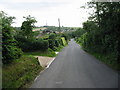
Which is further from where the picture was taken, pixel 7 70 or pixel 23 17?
pixel 23 17

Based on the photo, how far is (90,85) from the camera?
6.35 metres

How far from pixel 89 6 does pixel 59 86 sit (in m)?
13.5

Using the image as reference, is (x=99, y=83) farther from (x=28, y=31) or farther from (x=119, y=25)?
(x=28, y=31)

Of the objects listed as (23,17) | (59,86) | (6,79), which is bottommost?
(59,86)

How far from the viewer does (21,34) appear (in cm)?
1925

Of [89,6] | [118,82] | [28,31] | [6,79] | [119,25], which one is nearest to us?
[6,79]

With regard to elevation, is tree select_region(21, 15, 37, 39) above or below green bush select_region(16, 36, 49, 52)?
above

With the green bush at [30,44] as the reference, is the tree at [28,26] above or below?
above

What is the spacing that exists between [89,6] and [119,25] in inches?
313

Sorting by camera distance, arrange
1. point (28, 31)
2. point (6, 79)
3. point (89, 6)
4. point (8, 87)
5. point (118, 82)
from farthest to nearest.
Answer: point (28, 31) → point (89, 6) → point (118, 82) → point (6, 79) → point (8, 87)

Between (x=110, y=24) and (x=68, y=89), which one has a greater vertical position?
(x=110, y=24)

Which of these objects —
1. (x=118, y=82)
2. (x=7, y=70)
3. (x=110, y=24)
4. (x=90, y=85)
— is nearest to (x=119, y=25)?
(x=110, y=24)

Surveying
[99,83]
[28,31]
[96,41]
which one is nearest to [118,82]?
[99,83]

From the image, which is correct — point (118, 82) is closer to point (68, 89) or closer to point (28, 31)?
point (68, 89)
